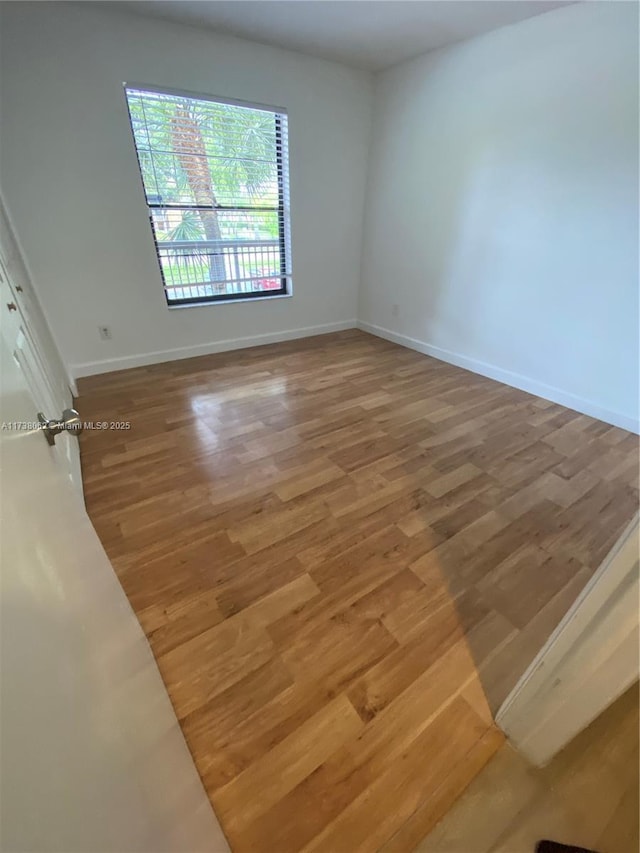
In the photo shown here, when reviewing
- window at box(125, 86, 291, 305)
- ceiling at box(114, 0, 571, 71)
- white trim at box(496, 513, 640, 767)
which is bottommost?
white trim at box(496, 513, 640, 767)

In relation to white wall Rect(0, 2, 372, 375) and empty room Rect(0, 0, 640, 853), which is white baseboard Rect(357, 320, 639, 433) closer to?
empty room Rect(0, 0, 640, 853)

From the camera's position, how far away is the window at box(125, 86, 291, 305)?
2.64 meters

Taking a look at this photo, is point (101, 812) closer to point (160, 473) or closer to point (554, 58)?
point (160, 473)

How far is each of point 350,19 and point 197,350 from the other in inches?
98.8

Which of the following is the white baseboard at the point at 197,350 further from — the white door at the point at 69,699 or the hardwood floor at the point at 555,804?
the hardwood floor at the point at 555,804

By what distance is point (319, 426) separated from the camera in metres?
2.40

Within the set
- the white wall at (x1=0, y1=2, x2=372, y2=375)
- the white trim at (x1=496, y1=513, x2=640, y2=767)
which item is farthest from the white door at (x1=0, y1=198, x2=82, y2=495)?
the white trim at (x1=496, y1=513, x2=640, y2=767)

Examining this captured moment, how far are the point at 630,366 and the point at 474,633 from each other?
213cm

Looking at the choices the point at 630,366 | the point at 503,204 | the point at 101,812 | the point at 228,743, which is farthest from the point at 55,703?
the point at 503,204

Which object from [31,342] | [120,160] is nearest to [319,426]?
[31,342]

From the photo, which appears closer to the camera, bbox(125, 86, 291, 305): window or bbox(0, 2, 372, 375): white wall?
bbox(0, 2, 372, 375): white wall

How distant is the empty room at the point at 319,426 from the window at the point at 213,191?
0.03 metres

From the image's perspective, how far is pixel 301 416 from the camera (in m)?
2.51

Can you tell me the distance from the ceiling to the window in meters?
0.41
